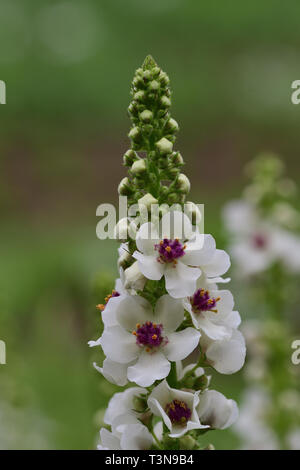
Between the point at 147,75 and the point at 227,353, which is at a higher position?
the point at 147,75

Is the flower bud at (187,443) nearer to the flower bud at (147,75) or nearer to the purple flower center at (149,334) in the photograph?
the purple flower center at (149,334)

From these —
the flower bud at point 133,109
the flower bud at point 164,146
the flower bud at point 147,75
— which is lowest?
the flower bud at point 164,146

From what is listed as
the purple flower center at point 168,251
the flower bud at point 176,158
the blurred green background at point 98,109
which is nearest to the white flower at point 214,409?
the purple flower center at point 168,251

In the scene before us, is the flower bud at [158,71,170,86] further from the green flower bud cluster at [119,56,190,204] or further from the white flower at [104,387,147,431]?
the white flower at [104,387,147,431]

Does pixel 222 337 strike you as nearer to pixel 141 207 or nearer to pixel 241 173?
pixel 141 207

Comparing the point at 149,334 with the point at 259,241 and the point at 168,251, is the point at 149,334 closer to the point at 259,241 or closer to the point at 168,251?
the point at 168,251

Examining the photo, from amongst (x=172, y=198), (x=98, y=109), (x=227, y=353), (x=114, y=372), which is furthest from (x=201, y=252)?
(x=98, y=109)

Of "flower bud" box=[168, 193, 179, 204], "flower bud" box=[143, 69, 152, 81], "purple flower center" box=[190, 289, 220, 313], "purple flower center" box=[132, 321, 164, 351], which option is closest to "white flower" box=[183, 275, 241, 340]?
"purple flower center" box=[190, 289, 220, 313]
